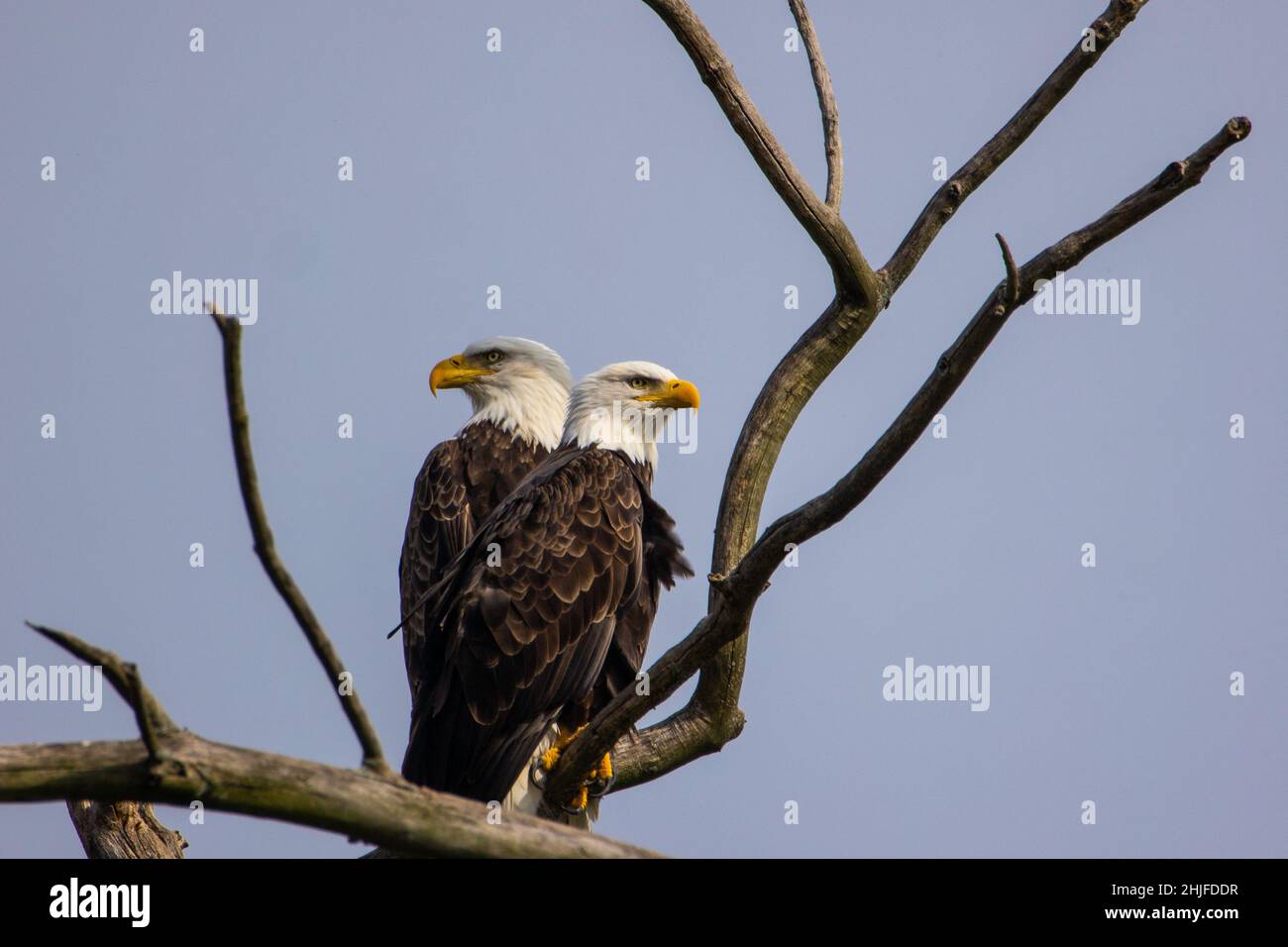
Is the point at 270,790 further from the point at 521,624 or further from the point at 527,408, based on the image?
the point at 527,408

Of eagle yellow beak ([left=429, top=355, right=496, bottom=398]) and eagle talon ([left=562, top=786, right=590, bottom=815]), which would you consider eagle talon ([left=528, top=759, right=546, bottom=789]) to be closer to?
eagle talon ([left=562, top=786, right=590, bottom=815])

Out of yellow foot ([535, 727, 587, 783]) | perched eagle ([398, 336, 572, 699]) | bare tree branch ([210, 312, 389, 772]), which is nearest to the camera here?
bare tree branch ([210, 312, 389, 772])

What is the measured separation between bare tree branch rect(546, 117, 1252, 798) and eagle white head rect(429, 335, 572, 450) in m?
3.45

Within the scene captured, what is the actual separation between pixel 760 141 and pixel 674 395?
1502mm

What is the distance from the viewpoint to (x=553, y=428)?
7.73 m

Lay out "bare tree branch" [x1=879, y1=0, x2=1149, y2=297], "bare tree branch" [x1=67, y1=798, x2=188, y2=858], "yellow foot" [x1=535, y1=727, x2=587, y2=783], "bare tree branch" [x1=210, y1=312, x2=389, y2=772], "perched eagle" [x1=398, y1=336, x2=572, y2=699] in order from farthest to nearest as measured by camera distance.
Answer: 1. "perched eagle" [x1=398, y1=336, x2=572, y2=699]
2. "yellow foot" [x1=535, y1=727, x2=587, y2=783]
3. "bare tree branch" [x1=67, y1=798, x2=188, y2=858]
4. "bare tree branch" [x1=879, y1=0, x2=1149, y2=297]
5. "bare tree branch" [x1=210, y1=312, x2=389, y2=772]

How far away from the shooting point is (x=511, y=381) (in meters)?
7.83

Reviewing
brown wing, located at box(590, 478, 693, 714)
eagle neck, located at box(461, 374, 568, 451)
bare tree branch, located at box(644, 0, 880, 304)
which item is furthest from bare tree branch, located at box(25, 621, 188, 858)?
bare tree branch, located at box(644, 0, 880, 304)

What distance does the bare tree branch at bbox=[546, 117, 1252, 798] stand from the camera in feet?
12.5

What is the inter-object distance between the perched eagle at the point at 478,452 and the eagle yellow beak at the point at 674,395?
1.03 metres

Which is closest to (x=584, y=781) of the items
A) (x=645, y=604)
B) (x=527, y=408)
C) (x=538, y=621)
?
(x=538, y=621)
